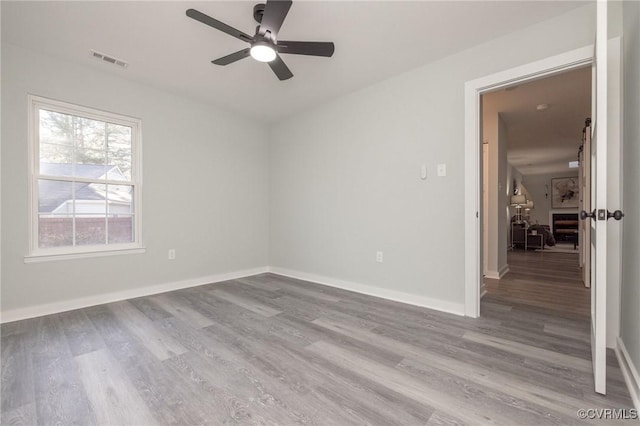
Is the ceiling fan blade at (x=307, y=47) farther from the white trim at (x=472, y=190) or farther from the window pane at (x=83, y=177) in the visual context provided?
the window pane at (x=83, y=177)

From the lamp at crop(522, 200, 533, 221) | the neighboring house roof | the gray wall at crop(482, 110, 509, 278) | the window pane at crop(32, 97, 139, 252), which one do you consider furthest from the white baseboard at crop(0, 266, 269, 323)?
the lamp at crop(522, 200, 533, 221)

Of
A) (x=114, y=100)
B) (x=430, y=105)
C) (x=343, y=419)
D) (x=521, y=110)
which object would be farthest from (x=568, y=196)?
(x=114, y=100)

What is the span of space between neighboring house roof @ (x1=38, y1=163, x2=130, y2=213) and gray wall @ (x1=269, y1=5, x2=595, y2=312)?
7.63 feet

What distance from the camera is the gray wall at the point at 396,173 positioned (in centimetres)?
256

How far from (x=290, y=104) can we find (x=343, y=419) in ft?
11.8

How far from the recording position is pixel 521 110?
14.2ft

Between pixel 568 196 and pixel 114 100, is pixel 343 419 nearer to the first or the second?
pixel 114 100

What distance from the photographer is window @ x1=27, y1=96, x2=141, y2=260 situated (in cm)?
272

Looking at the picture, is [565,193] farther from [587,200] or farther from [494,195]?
[494,195]

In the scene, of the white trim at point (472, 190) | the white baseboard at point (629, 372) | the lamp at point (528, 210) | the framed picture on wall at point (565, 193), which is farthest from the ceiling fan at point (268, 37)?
the framed picture on wall at point (565, 193)

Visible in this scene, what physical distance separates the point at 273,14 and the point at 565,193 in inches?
496

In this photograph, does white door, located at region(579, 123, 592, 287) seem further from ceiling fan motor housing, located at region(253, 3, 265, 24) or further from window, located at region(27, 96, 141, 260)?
window, located at region(27, 96, 141, 260)

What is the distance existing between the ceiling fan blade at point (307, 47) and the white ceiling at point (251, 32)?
24 cm

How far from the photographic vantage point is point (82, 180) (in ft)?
9.71
